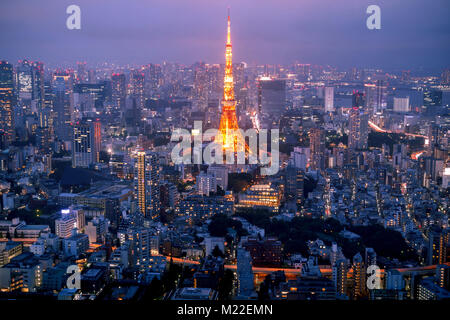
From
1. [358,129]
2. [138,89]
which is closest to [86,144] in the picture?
[138,89]

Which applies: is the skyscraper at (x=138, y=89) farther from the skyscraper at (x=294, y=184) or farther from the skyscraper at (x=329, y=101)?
the skyscraper at (x=294, y=184)

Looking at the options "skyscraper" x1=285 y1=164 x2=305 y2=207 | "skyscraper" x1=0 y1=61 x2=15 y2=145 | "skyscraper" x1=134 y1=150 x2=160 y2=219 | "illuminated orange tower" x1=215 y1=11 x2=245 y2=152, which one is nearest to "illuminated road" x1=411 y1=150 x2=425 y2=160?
"skyscraper" x1=285 y1=164 x2=305 y2=207

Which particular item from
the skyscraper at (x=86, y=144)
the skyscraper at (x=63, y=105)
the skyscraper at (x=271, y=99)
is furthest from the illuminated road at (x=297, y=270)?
the skyscraper at (x=271, y=99)

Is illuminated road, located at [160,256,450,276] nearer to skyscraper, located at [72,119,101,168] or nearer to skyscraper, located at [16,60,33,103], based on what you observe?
skyscraper, located at [72,119,101,168]

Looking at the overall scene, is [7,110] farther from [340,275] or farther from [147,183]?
[340,275]

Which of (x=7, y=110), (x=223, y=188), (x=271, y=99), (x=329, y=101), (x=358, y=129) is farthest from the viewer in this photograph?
(x=329, y=101)

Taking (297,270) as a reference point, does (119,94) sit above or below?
above
